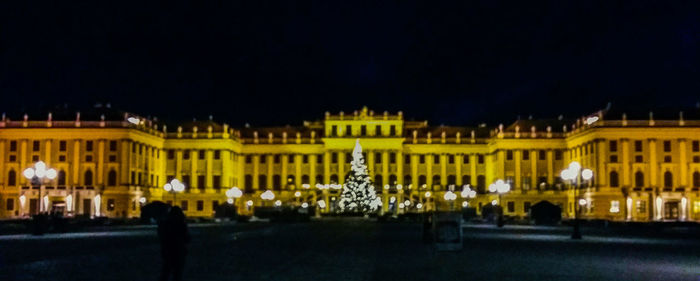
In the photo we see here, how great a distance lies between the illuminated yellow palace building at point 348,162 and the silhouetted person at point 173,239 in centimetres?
8158

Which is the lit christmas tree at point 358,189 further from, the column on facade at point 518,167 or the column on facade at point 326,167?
the column on facade at point 518,167

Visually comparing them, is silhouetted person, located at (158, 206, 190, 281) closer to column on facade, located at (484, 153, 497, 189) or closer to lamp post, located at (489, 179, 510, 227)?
lamp post, located at (489, 179, 510, 227)

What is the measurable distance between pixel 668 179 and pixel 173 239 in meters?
91.9

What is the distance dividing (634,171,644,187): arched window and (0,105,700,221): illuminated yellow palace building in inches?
4.1

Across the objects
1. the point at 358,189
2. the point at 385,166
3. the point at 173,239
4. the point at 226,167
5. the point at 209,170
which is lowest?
the point at 173,239

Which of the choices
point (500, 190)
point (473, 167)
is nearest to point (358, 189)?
point (473, 167)

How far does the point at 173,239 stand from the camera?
48.7ft

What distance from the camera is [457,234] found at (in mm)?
28500

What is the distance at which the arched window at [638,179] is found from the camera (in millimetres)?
99219

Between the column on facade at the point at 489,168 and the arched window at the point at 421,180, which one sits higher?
the column on facade at the point at 489,168

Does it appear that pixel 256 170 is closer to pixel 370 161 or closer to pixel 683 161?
pixel 370 161

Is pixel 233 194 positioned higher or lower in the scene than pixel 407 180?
lower

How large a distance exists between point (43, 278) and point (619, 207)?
289ft

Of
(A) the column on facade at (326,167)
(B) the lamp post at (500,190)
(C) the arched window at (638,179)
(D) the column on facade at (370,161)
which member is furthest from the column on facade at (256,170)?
(C) the arched window at (638,179)
